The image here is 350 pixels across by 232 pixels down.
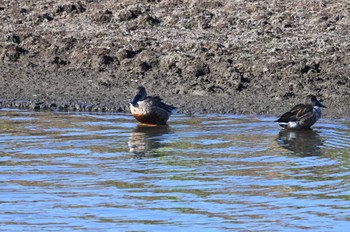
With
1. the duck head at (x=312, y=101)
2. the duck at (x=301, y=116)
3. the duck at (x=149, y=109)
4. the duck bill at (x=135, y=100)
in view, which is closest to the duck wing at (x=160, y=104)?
the duck at (x=149, y=109)

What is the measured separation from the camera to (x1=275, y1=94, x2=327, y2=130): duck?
13211 millimetres

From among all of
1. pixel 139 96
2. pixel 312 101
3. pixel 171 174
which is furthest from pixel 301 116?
pixel 171 174

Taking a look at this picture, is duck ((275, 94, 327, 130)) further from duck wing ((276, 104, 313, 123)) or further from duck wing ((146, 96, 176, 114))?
duck wing ((146, 96, 176, 114))

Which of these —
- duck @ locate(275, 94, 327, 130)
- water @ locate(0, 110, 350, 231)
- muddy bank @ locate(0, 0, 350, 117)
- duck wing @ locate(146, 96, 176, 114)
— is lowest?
water @ locate(0, 110, 350, 231)

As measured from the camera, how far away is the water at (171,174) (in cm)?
898

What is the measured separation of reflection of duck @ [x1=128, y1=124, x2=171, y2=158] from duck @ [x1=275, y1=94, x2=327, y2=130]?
1437 mm

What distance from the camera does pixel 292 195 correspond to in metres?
9.79

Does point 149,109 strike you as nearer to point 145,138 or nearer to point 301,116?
point 145,138

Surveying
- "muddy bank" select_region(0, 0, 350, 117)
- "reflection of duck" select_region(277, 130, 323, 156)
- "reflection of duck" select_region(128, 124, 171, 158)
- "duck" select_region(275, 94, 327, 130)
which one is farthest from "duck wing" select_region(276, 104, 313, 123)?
"reflection of duck" select_region(128, 124, 171, 158)

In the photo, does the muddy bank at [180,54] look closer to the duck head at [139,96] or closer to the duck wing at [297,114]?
the duck head at [139,96]

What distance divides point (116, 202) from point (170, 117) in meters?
5.07

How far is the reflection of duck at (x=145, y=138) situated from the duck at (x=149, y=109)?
0.09 m

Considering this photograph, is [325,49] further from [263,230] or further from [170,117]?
[263,230]

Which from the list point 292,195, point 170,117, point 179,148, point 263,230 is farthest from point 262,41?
point 263,230
